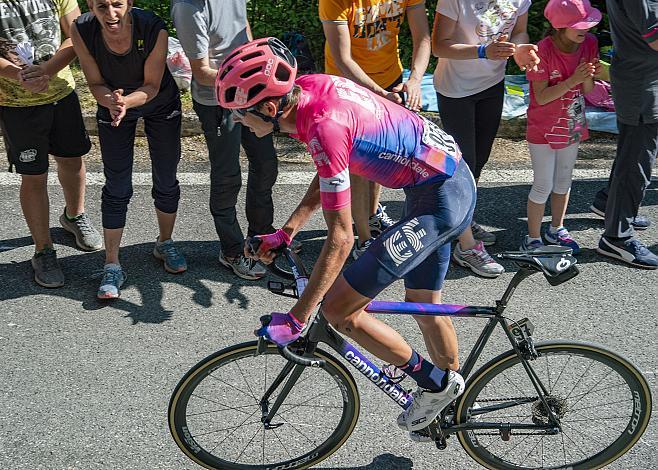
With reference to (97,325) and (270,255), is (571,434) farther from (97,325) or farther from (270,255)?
(97,325)

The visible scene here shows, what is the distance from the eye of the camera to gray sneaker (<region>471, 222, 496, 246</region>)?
19.6ft

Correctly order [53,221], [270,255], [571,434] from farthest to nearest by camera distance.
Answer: [53,221] < [571,434] < [270,255]

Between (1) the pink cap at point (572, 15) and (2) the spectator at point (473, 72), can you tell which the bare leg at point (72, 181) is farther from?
(1) the pink cap at point (572, 15)

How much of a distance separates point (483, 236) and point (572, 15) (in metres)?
1.57

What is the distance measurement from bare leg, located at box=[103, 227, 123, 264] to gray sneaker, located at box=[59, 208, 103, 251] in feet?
1.31

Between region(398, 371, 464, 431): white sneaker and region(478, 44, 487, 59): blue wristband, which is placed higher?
region(478, 44, 487, 59): blue wristband

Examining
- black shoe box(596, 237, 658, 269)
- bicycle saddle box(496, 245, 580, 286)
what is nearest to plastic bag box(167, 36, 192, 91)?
black shoe box(596, 237, 658, 269)

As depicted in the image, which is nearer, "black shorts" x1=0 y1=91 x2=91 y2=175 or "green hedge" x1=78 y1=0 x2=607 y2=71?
"black shorts" x1=0 y1=91 x2=91 y2=175

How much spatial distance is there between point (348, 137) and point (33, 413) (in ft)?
7.11

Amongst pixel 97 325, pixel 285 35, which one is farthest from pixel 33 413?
pixel 285 35

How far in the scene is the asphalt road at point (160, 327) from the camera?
404cm

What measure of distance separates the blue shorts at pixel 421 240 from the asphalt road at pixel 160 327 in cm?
94

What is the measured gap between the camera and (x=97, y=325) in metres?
5.00

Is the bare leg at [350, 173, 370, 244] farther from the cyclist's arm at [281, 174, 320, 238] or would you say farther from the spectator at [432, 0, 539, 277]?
the cyclist's arm at [281, 174, 320, 238]
